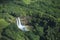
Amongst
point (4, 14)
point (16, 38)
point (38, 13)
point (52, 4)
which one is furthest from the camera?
point (52, 4)

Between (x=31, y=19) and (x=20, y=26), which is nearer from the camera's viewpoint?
(x=20, y=26)

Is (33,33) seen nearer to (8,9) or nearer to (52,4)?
(8,9)

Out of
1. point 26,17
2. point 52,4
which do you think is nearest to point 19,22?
point 26,17

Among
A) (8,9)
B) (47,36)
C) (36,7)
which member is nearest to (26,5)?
Answer: (36,7)

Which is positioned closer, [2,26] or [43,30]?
[2,26]

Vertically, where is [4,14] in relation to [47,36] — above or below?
above

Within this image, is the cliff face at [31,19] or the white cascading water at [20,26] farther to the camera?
the white cascading water at [20,26]

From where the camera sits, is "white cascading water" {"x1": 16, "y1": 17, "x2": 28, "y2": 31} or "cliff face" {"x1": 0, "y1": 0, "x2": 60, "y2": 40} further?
"white cascading water" {"x1": 16, "y1": 17, "x2": 28, "y2": 31}

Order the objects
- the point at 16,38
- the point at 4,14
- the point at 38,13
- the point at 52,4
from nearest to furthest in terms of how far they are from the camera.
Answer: the point at 16,38 < the point at 4,14 < the point at 38,13 < the point at 52,4
